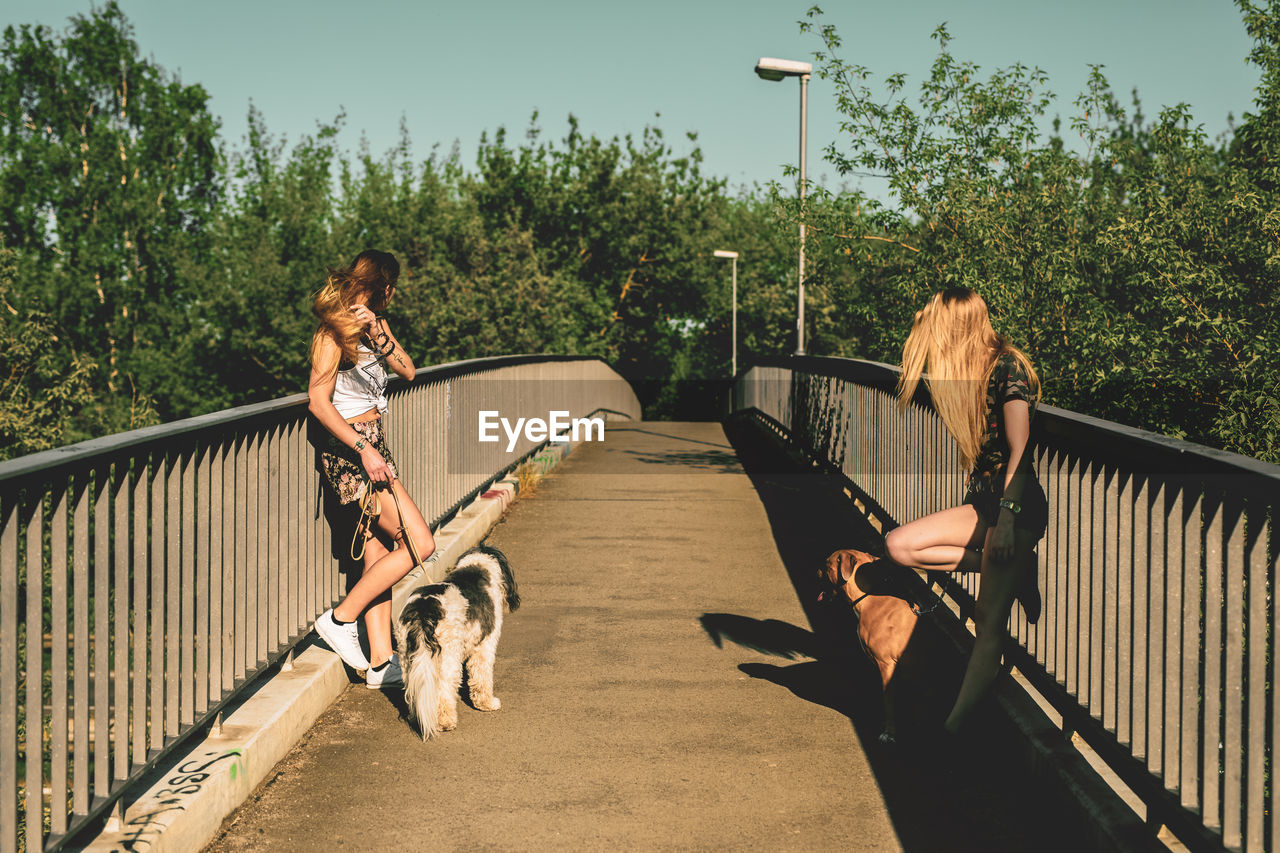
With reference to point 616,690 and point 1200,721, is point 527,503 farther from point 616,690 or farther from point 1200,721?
point 1200,721

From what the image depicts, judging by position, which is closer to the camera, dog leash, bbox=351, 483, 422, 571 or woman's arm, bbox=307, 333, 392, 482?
woman's arm, bbox=307, 333, 392, 482

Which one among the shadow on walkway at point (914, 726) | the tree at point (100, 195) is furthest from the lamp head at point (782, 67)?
the tree at point (100, 195)

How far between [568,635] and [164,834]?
3.22m

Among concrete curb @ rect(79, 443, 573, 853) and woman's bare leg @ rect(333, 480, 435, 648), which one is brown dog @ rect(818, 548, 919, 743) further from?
concrete curb @ rect(79, 443, 573, 853)

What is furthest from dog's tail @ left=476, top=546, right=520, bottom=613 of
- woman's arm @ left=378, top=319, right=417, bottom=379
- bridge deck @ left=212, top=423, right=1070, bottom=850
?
woman's arm @ left=378, top=319, right=417, bottom=379

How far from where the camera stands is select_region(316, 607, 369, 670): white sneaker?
5.07 metres

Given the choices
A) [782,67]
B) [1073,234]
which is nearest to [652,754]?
[1073,234]

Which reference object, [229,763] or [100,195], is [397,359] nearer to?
[229,763]

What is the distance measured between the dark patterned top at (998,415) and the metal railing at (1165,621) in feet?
0.54

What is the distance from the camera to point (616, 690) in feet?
17.5

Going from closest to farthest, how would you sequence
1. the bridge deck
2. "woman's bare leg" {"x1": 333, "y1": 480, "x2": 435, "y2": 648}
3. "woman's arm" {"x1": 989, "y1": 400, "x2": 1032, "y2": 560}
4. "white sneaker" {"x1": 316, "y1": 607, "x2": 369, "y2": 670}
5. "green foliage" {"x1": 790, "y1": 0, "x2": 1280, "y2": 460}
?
the bridge deck, "woman's arm" {"x1": 989, "y1": 400, "x2": 1032, "y2": 560}, "woman's bare leg" {"x1": 333, "y1": 480, "x2": 435, "y2": 648}, "white sneaker" {"x1": 316, "y1": 607, "x2": 369, "y2": 670}, "green foliage" {"x1": 790, "y1": 0, "x2": 1280, "y2": 460}

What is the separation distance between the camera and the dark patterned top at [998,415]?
14.4 ft

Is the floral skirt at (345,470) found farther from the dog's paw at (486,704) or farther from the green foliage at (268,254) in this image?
the green foliage at (268,254)

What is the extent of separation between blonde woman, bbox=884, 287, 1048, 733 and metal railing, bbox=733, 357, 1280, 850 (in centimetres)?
13
